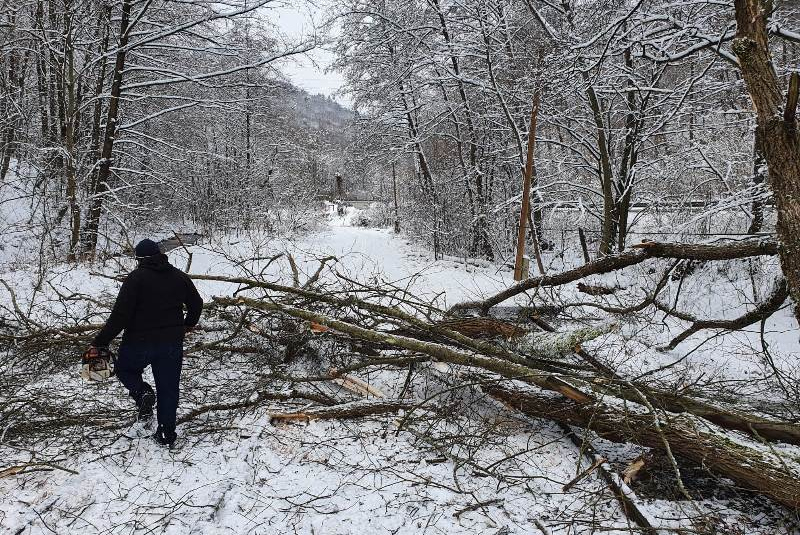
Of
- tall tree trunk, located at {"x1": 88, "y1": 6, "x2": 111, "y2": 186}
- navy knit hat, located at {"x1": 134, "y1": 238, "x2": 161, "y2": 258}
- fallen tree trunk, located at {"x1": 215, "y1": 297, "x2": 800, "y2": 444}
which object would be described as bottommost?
fallen tree trunk, located at {"x1": 215, "y1": 297, "x2": 800, "y2": 444}

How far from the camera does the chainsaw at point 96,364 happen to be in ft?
11.4

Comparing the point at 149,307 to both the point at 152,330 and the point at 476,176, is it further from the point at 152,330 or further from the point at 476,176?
the point at 476,176

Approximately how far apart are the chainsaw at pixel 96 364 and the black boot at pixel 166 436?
600mm

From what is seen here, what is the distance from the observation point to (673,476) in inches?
134

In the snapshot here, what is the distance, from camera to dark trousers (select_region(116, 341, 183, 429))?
3595 mm

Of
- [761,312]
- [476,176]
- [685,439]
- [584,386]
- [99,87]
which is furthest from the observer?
[476,176]

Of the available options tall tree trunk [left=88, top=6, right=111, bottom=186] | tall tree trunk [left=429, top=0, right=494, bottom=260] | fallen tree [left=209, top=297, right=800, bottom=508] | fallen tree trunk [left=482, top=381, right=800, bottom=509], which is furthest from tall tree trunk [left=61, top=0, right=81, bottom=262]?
fallen tree trunk [left=482, top=381, right=800, bottom=509]

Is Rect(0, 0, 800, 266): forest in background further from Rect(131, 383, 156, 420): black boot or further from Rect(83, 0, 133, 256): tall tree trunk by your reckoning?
Rect(131, 383, 156, 420): black boot

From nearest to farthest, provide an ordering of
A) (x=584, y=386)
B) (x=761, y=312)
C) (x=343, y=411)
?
(x=584, y=386) < (x=343, y=411) < (x=761, y=312)

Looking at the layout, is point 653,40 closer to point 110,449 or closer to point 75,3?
point 110,449

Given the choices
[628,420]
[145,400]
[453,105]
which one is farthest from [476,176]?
[145,400]

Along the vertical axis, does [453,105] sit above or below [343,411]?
above

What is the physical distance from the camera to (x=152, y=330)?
11.8ft

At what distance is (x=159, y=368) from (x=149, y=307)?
0.51 m
